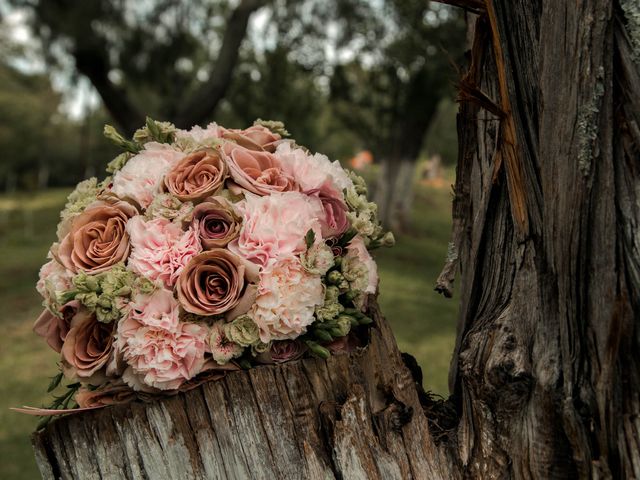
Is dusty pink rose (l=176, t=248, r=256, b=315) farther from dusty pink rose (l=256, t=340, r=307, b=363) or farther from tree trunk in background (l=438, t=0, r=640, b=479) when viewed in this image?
tree trunk in background (l=438, t=0, r=640, b=479)

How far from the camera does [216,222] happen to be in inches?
79.2

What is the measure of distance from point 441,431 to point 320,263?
0.62 m

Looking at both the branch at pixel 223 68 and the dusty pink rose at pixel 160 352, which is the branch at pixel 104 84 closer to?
the branch at pixel 223 68

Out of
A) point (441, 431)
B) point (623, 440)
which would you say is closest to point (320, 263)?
point (441, 431)

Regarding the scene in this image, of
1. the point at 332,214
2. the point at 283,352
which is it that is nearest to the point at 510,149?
the point at 332,214

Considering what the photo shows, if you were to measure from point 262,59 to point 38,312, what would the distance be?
1268 centimetres

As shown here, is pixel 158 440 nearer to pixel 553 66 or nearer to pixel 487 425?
pixel 487 425

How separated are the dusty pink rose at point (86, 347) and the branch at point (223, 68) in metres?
10.6

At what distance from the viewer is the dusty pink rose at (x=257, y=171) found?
203 cm

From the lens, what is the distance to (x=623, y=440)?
1625mm

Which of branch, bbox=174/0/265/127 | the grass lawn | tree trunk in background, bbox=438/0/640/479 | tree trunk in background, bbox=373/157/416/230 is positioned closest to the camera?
tree trunk in background, bbox=438/0/640/479

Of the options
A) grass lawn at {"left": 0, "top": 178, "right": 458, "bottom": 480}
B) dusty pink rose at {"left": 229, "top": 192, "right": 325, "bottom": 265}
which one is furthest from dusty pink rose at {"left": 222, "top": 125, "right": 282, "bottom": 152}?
grass lawn at {"left": 0, "top": 178, "right": 458, "bottom": 480}

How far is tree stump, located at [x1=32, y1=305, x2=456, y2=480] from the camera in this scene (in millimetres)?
1827

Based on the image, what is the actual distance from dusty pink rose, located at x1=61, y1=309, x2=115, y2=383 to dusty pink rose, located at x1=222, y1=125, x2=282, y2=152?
0.72m
